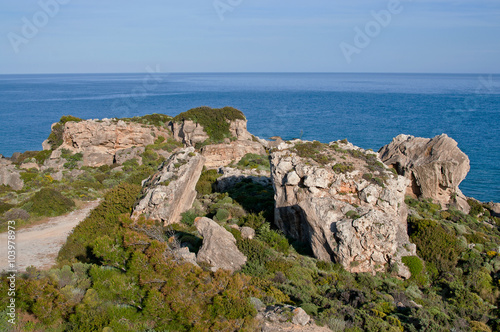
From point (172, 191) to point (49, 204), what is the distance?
1032 centimetres

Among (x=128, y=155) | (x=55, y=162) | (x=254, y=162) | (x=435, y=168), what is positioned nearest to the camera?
(x=435, y=168)

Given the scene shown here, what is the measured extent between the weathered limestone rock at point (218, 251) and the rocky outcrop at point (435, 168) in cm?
1716

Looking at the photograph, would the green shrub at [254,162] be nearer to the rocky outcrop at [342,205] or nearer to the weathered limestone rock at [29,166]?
the rocky outcrop at [342,205]

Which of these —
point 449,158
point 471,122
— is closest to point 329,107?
point 471,122

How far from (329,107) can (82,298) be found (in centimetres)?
10372

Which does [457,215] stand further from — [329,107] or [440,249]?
[329,107]

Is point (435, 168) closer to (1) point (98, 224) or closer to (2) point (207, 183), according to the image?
(2) point (207, 183)

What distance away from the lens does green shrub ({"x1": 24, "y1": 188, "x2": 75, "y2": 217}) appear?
23230mm

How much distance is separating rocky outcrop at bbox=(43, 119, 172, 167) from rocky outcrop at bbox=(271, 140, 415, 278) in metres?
23.0

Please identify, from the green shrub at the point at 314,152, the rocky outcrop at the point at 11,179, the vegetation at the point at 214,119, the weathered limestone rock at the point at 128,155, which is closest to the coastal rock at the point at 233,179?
the green shrub at the point at 314,152

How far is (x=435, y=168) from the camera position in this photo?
2562 centimetres

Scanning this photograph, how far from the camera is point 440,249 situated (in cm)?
1770

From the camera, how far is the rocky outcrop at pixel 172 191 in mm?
18359

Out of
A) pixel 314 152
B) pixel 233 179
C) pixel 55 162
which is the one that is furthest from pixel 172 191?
pixel 55 162
